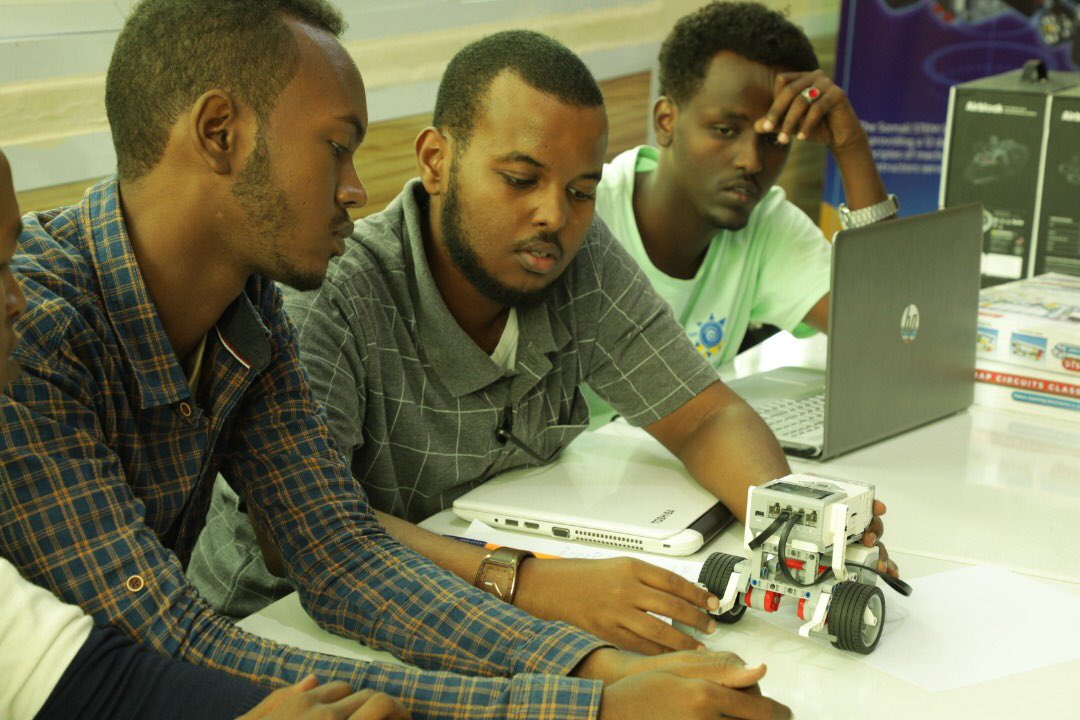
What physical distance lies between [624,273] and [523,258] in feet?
0.78

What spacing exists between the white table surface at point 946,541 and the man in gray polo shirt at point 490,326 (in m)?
0.12

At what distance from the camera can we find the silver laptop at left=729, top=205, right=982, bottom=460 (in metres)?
1.76

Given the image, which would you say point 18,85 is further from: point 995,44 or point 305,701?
point 995,44

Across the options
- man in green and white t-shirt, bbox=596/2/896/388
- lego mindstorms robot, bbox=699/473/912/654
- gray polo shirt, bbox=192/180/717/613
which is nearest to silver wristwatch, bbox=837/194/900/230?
man in green and white t-shirt, bbox=596/2/896/388

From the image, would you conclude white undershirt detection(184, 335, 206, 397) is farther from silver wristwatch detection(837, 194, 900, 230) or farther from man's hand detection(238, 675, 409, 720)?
silver wristwatch detection(837, 194, 900, 230)

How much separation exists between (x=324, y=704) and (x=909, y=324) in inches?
50.4

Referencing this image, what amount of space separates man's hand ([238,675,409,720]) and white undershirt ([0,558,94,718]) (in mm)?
155

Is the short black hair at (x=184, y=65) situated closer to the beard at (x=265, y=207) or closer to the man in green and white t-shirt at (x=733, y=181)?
the beard at (x=265, y=207)

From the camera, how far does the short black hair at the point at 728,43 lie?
2.23 metres

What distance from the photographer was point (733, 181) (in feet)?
7.39

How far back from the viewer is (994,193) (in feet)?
8.51

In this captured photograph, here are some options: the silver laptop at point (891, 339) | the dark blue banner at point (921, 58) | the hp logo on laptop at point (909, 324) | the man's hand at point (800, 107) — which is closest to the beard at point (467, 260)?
the silver laptop at point (891, 339)

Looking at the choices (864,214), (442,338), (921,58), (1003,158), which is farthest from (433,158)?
(921,58)

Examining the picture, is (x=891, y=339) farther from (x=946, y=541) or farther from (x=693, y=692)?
(x=693, y=692)
